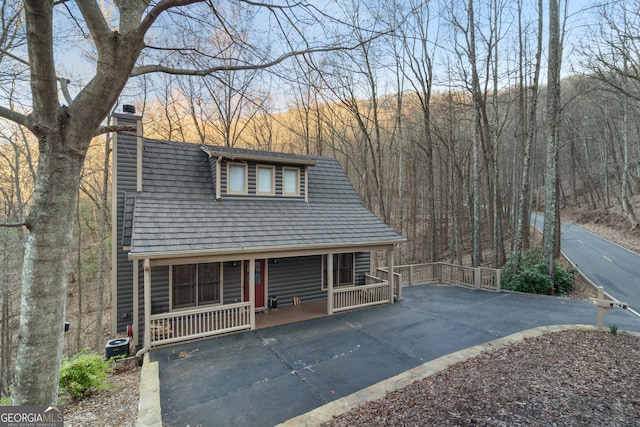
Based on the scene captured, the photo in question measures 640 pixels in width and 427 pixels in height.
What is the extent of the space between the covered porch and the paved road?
26.2 feet

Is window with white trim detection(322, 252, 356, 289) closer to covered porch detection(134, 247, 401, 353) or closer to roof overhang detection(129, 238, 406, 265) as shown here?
covered porch detection(134, 247, 401, 353)

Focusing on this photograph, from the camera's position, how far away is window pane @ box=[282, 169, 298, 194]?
Result: 10.3m

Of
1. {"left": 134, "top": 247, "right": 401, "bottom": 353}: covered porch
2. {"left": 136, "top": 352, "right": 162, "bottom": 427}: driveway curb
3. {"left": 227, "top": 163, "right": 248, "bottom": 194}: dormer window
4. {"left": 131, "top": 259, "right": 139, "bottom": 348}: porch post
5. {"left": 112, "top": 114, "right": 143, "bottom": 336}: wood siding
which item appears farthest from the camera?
{"left": 227, "top": 163, "right": 248, "bottom": 194}: dormer window

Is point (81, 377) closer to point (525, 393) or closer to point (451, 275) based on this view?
point (525, 393)

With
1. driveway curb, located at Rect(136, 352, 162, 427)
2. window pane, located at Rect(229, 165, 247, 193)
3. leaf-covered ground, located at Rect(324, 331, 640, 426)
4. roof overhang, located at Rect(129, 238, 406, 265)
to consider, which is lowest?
driveway curb, located at Rect(136, 352, 162, 427)

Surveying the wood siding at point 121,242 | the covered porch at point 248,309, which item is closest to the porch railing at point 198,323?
the covered porch at point 248,309

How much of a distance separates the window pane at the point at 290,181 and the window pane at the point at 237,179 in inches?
57.1

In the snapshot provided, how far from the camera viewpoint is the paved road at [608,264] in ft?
35.0

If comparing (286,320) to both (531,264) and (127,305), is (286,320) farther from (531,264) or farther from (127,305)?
(531,264)

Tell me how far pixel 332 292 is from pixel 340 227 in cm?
208

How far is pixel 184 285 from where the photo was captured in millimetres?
8062

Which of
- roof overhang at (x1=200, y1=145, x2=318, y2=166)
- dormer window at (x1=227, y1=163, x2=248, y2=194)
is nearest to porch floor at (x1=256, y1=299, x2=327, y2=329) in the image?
dormer window at (x1=227, y1=163, x2=248, y2=194)

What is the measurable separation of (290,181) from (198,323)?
Answer: 5.34m

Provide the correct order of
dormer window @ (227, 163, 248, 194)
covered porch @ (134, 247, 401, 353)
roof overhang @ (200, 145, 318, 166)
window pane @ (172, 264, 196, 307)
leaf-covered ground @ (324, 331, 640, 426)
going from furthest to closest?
dormer window @ (227, 163, 248, 194) < roof overhang @ (200, 145, 318, 166) < window pane @ (172, 264, 196, 307) < covered porch @ (134, 247, 401, 353) < leaf-covered ground @ (324, 331, 640, 426)
